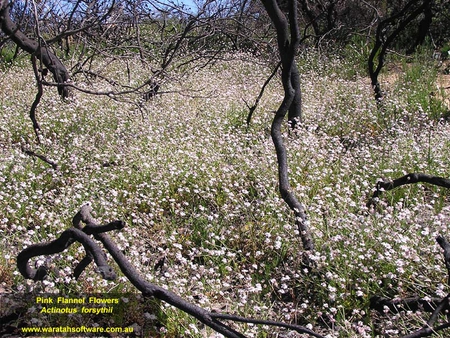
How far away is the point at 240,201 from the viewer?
365 cm

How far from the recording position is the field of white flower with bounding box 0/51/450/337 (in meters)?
2.50

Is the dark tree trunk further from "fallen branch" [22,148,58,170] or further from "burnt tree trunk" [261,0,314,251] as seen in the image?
"burnt tree trunk" [261,0,314,251]

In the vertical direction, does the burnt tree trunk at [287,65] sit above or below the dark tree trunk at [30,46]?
below

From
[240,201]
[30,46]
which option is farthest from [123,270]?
[30,46]

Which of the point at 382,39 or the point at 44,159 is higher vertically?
the point at 382,39

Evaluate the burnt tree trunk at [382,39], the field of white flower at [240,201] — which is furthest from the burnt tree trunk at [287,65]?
the burnt tree trunk at [382,39]

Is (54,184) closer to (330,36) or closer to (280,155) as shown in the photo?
(280,155)

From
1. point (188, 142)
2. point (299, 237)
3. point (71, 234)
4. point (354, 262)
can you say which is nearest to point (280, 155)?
point (299, 237)

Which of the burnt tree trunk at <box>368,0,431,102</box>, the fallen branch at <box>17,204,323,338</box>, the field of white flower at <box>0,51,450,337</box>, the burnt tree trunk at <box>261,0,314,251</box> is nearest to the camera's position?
the fallen branch at <box>17,204,323,338</box>

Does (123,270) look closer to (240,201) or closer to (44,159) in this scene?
(240,201)

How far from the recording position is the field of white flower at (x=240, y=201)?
8.20ft

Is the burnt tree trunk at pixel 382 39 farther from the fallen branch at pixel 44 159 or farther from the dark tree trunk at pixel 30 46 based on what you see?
the dark tree trunk at pixel 30 46

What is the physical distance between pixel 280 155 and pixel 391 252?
811 mm

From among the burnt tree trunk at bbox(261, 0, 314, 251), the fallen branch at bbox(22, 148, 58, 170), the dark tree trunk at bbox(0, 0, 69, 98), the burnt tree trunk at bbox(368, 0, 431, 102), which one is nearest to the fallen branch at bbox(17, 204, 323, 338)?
the burnt tree trunk at bbox(261, 0, 314, 251)
